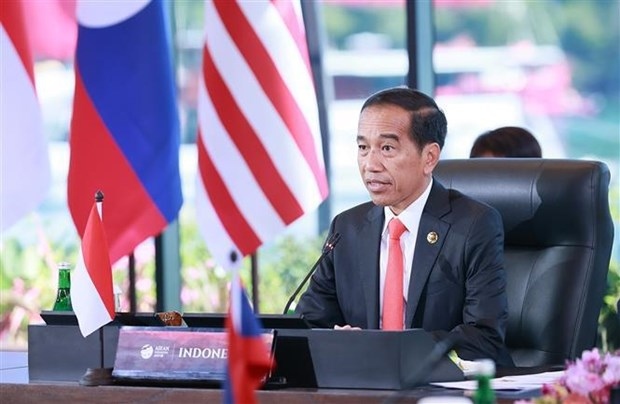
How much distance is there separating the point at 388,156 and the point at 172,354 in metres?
0.92

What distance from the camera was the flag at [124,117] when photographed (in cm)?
471

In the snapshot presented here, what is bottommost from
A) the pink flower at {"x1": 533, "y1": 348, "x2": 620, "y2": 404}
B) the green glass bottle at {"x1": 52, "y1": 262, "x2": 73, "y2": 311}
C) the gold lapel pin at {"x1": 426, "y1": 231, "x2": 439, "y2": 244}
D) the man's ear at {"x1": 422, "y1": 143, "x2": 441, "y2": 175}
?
the pink flower at {"x1": 533, "y1": 348, "x2": 620, "y2": 404}

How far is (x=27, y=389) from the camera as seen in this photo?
2609mm

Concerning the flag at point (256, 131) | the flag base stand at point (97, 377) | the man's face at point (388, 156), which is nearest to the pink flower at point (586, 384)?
the flag base stand at point (97, 377)

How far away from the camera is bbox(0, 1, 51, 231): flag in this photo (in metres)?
4.64

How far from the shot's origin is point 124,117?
472cm

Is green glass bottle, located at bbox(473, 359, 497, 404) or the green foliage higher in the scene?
the green foliage

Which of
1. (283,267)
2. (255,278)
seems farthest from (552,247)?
(283,267)

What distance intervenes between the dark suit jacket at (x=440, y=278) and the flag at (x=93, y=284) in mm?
700

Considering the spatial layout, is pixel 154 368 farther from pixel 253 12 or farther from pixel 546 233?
pixel 253 12

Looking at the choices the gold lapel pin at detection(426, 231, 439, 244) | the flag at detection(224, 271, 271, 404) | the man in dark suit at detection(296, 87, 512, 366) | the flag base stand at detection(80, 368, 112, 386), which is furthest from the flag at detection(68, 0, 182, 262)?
the flag at detection(224, 271, 271, 404)

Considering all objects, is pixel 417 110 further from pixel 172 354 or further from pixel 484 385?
pixel 484 385

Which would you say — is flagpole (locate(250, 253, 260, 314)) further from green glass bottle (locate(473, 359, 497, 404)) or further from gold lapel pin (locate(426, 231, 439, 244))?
green glass bottle (locate(473, 359, 497, 404))

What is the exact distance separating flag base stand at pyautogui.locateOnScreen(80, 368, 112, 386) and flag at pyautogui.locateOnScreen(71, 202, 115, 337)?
9 cm
